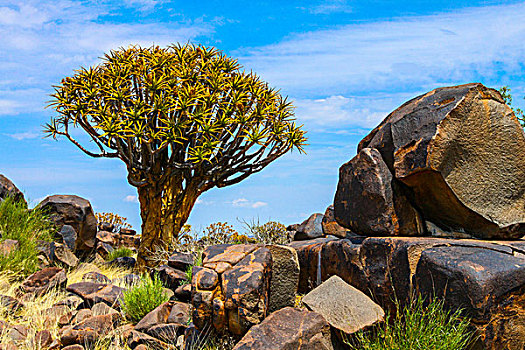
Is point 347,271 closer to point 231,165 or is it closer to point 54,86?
point 231,165

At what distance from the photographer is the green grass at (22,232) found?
29.2 feet

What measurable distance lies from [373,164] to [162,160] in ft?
23.6

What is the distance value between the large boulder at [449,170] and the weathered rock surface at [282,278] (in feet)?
3.37

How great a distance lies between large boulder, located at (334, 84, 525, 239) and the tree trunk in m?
6.58

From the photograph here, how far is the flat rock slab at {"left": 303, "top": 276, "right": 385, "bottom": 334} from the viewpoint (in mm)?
4730

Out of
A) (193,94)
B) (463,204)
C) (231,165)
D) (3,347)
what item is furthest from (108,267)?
(463,204)

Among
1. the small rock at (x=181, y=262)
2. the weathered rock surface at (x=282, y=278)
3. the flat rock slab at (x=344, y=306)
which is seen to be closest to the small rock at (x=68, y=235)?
the small rock at (x=181, y=262)

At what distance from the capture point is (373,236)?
5582 mm

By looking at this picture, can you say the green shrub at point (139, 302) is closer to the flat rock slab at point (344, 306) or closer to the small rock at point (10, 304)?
the small rock at point (10, 304)

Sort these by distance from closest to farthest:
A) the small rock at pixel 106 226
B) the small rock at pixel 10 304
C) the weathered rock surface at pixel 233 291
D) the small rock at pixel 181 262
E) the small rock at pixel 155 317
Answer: the weathered rock surface at pixel 233 291 < the small rock at pixel 155 317 < the small rock at pixel 10 304 < the small rock at pixel 181 262 < the small rock at pixel 106 226

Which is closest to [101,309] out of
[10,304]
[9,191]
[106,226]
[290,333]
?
[10,304]

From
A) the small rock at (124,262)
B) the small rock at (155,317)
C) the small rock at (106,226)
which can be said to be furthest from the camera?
the small rock at (106,226)

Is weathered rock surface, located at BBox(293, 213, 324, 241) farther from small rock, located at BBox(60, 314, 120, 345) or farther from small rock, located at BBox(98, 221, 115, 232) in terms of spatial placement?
small rock, located at BBox(98, 221, 115, 232)

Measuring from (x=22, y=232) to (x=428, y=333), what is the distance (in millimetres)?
9140
